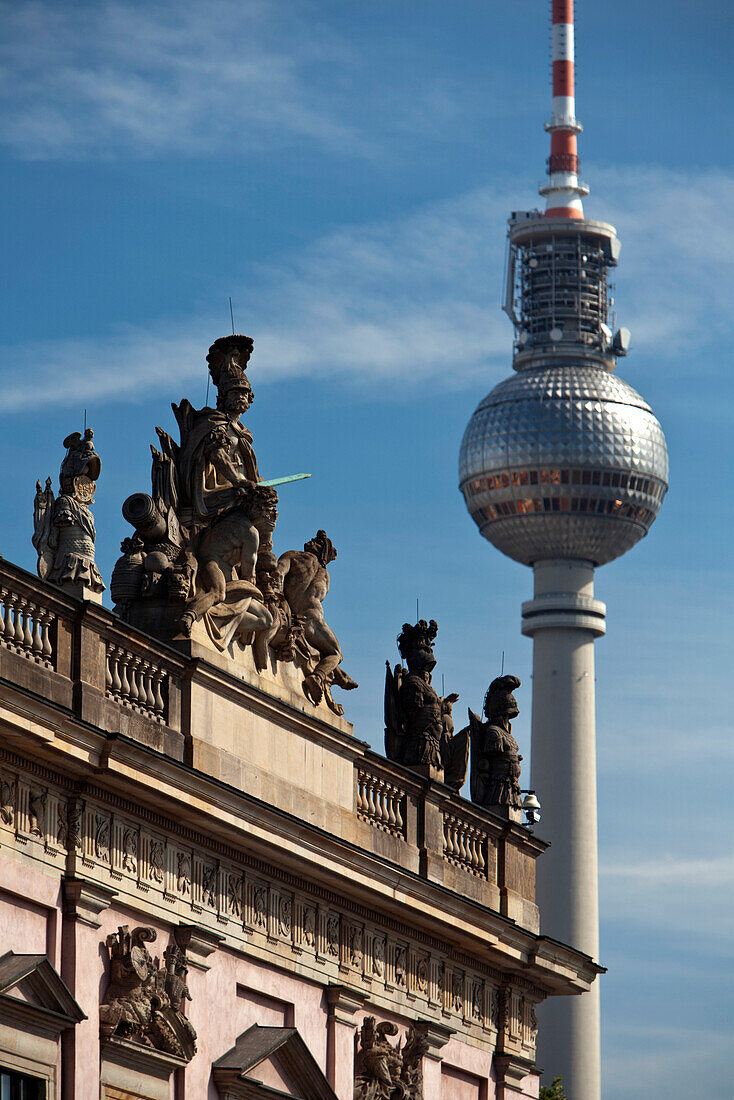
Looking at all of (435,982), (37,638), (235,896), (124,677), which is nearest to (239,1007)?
(235,896)

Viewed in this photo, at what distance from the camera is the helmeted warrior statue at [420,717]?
1705 inches

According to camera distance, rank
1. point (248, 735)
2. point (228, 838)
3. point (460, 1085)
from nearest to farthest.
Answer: point (228, 838) → point (248, 735) → point (460, 1085)

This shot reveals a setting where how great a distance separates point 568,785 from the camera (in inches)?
6964

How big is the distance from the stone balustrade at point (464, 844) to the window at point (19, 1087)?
1262 centimetres

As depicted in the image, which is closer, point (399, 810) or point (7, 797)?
point (7, 797)

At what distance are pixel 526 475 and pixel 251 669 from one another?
465 ft

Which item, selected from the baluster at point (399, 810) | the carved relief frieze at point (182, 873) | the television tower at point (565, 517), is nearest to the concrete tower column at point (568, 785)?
the television tower at point (565, 517)

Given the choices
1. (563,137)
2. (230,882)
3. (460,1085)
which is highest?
(563,137)

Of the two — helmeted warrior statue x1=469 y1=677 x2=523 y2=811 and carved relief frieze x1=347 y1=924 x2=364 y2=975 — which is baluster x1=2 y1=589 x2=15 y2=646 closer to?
carved relief frieze x1=347 y1=924 x2=364 y2=975

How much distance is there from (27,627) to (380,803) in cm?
1038

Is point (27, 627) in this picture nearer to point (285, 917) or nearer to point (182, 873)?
point (182, 873)

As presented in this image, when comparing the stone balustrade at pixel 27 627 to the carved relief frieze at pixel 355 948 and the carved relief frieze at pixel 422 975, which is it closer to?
the carved relief frieze at pixel 355 948

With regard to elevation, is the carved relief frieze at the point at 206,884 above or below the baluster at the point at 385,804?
below

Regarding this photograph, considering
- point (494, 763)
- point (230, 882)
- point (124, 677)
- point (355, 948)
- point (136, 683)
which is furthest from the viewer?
point (494, 763)
